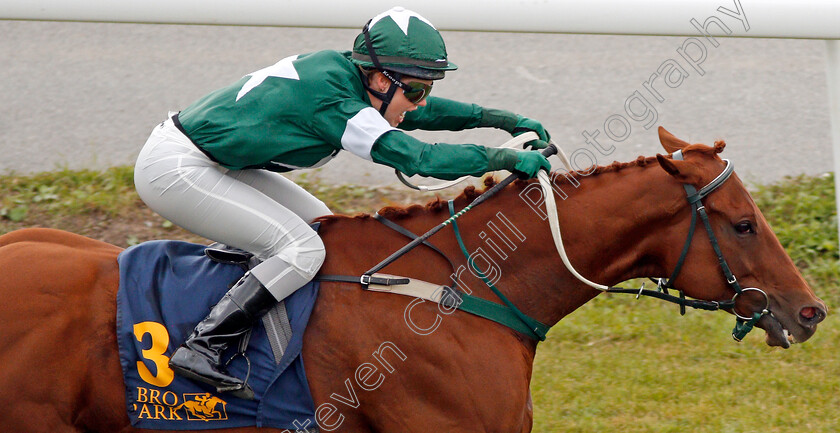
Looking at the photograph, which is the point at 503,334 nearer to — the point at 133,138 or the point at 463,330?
the point at 463,330

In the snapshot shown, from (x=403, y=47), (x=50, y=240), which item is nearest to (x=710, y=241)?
(x=403, y=47)

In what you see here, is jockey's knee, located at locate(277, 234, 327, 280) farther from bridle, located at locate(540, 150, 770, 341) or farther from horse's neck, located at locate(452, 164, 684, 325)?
bridle, located at locate(540, 150, 770, 341)

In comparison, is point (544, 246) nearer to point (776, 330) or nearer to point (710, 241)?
point (710, 241)

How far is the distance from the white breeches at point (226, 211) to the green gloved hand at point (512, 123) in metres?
1.11

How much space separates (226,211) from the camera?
13.0 feet

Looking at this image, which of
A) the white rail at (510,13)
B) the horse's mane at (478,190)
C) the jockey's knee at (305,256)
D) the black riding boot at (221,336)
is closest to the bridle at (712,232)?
the horse's mane at (478,190)

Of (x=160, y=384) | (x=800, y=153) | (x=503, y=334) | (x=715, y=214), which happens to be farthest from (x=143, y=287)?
(x=800, y=153)

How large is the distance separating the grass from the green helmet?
232 cm

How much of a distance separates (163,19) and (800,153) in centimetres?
497

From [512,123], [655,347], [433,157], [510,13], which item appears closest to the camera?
[433,157]

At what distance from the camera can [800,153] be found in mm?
7840

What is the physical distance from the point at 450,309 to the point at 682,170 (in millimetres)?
1073

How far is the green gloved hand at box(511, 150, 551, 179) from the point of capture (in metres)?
3.85

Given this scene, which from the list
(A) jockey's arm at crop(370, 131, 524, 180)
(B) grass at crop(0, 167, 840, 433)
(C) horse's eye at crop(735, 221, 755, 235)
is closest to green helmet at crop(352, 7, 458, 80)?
(A) jockey's arm at crop(370, 131, 524, 180)
